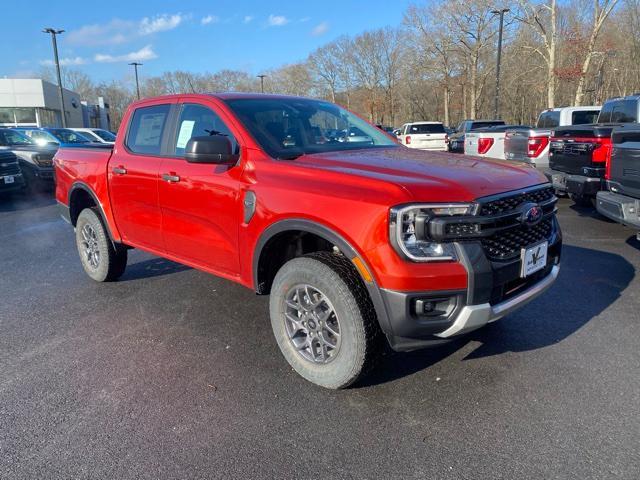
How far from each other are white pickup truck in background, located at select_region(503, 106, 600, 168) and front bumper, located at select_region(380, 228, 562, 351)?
24.2 ft

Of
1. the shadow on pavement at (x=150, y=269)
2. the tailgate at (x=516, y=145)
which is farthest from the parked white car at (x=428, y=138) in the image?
the shadow on pavement at (x=150, y=269)

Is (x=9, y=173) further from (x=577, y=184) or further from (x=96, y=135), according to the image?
(x=577, y=184)

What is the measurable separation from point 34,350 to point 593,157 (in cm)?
723

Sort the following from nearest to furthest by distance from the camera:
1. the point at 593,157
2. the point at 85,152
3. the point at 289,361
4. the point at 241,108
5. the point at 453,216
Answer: the point at 453,216, the point at 289,361, the point at 241,108, the point at 85,152, the point at 593,157

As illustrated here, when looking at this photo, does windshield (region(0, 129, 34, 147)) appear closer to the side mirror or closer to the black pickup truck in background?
the side mirror

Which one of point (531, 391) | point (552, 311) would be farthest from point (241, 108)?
point (552, 311)

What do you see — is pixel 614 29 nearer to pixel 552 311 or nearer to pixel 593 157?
pixel 593 157

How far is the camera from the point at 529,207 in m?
2.84

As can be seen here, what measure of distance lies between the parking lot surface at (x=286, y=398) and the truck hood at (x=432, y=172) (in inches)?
49.2

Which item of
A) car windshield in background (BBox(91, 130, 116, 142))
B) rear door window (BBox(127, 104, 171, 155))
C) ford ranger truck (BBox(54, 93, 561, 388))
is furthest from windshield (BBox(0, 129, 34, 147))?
ford ranger truck (BBox(54, 93, 561, 388))

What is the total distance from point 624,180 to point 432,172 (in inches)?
145

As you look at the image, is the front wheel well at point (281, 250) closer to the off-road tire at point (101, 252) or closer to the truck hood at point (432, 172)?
the truck hood at point (432, 172)

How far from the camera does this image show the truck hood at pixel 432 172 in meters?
2.56

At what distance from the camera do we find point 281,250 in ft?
11.1
